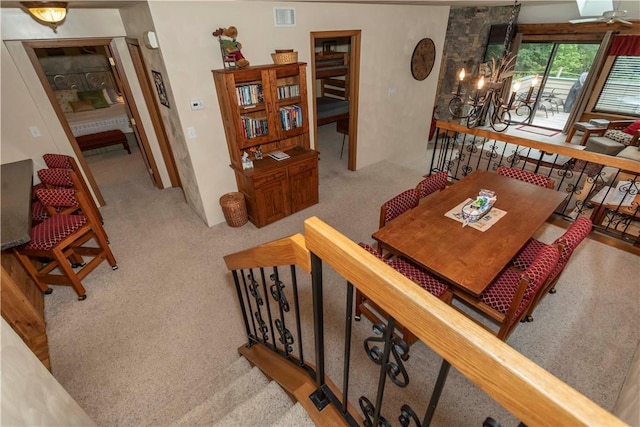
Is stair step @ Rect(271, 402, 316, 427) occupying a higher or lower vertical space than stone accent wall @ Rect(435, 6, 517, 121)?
lower

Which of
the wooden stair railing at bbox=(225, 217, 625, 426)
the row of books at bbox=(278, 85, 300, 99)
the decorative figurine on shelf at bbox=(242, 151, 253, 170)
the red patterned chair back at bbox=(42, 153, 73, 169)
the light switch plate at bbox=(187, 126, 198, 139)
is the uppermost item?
the row of books at bbox=(278, 85, 300, 99)

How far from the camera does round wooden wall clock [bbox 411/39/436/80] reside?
17.3ft

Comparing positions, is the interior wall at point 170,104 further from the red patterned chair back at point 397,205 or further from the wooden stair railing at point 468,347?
the wooden stair railing at point 468,347

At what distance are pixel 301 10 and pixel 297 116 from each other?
50.3 inches

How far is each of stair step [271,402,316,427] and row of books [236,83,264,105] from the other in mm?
3168

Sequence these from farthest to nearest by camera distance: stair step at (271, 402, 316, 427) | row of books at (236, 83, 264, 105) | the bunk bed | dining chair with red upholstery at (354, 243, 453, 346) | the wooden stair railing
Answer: the bunk bed → row of books at (236, 83, 264, 105) → dining chair with red upholstery at (354, 243, 453, 346) → stair step at (271, 402, 316, 427) → the wooden stair railing

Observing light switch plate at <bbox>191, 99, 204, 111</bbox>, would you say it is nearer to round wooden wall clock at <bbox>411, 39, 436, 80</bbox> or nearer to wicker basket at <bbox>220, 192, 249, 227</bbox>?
wicker basket at <bbox>220, 192, 249, 227</bbox>

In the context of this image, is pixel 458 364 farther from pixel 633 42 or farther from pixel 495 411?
pixel 633 42

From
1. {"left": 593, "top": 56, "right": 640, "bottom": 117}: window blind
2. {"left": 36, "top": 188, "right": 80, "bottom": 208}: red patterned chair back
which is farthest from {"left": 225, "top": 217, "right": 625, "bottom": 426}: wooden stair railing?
{"left": 593, "top": 56, "right": 640, "bottom": 117}: window blind

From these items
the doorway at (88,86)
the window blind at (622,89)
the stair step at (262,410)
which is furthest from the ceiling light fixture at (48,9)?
the window blind at (622,89)

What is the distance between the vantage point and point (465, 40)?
7848 millimetres

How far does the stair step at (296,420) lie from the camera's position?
4.10 ft

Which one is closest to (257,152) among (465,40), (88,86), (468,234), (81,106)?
(468,234)

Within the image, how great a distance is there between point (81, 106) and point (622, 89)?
1286 cm
